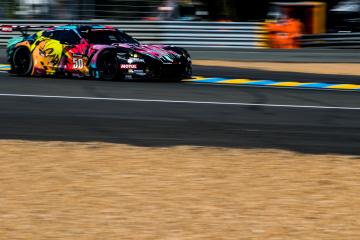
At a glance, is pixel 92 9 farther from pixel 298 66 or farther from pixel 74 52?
pixel 74 52

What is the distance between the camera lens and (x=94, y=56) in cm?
1413

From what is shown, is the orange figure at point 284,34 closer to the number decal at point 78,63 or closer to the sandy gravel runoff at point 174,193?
the number decal at point 78,63

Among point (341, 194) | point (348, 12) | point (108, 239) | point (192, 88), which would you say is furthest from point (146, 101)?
point (348, 12)

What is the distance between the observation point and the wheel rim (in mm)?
15235

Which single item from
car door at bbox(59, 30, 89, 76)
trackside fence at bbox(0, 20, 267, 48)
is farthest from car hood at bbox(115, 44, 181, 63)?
trackside fence at bbox(0, 20, 267, 48)

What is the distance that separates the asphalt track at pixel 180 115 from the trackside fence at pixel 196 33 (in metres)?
8.34

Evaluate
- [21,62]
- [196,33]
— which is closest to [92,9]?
[196,33]

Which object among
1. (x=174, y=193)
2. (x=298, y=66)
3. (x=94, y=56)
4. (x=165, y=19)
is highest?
(x=165, y=19)

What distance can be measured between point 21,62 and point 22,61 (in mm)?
33

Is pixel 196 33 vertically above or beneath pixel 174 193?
above

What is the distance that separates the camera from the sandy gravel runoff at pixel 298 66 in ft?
57.0

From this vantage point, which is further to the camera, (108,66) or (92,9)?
(92,9)

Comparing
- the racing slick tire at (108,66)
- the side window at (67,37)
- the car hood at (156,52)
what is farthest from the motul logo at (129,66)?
the side window at (67,37)

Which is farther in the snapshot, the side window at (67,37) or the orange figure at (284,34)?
the orange figure at (284,34)
